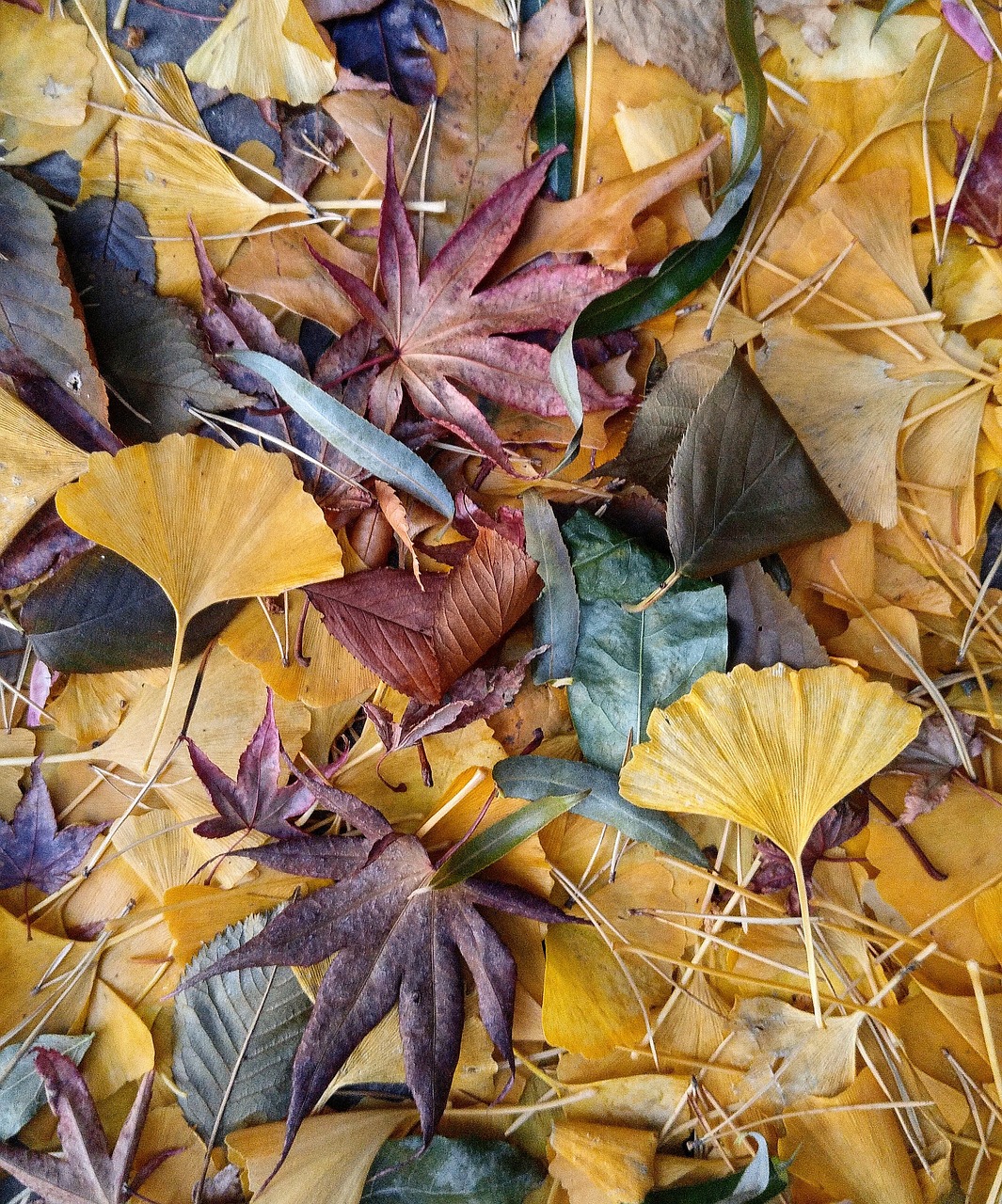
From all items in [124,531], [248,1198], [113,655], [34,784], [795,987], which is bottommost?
[248,1198]

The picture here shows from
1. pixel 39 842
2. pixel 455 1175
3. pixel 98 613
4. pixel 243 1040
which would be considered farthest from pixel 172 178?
pixel 455 1175

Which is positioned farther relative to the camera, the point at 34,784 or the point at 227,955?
the point at 34,784

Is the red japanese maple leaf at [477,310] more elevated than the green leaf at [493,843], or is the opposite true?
the red japanese maple leaf at [477,310]

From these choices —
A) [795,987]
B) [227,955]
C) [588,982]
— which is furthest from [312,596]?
[795,987]

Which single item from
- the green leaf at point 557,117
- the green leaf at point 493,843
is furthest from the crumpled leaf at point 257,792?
the green leaf at point 557,117

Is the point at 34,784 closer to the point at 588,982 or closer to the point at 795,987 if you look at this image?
the point at 588,982

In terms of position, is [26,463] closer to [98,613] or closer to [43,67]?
[98,613]

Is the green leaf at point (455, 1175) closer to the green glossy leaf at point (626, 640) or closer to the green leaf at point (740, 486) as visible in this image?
the green glossy leaf at point (626, 640)
